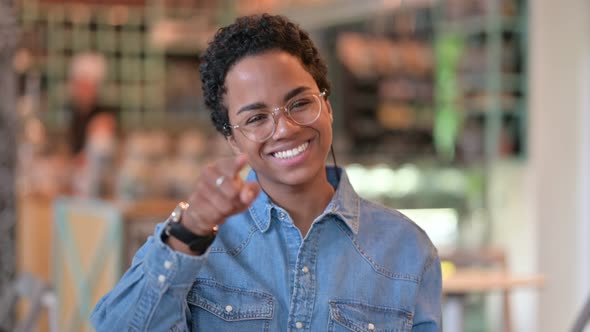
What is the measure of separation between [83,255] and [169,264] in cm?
306

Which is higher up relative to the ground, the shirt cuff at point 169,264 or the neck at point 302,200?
the neck at point 302,200

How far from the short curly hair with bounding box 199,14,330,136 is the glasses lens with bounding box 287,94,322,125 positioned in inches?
2.9

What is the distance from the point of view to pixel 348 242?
5.04ft

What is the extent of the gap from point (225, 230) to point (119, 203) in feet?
8.23

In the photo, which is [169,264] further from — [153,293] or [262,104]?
[262,104]

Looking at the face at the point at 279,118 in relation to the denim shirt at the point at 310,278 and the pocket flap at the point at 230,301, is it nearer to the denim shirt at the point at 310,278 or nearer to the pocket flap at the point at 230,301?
the denim shirt at the point at 310,278

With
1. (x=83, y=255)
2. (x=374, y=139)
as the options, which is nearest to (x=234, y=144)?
(x=83, y=255)

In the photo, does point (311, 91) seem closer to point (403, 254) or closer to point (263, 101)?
point (263, 101)

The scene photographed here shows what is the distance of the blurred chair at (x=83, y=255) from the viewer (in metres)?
3.78

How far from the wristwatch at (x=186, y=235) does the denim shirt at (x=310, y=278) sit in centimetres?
10

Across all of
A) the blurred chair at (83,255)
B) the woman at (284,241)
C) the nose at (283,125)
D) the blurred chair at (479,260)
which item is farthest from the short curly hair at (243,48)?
the blurred chair at (479,260)

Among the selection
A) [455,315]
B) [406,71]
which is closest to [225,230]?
[455,315]

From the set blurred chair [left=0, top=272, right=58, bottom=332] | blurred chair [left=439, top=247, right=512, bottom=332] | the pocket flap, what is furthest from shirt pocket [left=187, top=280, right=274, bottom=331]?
blurred chair [left=439, top=247, right=512, bottom=332]

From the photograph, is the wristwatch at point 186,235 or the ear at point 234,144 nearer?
the wristwatch at point 186,235
